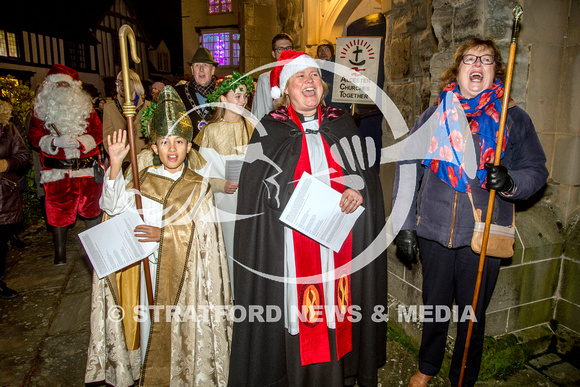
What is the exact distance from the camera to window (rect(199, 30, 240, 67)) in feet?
83.1

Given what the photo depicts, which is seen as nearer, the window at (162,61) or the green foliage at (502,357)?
the green foliage at (502,357)

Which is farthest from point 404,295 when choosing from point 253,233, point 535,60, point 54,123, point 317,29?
point 317,29

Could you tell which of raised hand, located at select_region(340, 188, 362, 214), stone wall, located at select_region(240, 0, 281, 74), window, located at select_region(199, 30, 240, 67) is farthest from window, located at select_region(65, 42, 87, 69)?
raised hand, located at select_region(340, 188, 362, 214)

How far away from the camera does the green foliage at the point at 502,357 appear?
9.95ft

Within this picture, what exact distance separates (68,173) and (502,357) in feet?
16.6

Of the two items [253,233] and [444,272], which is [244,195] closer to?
[253,233]

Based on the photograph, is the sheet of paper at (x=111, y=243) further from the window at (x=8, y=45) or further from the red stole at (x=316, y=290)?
the window at (x=8, y=45)

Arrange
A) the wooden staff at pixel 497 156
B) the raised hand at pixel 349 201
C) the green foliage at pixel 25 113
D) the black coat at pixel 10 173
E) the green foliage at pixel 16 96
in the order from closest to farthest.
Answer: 1. the wooden staff at pixel 497 156
2. the raised hand at pixel 349 201
3. the black coat at pixel 10 173
4. the green foliage at pixel 25 113
5. the green foliage at pixel 16 96

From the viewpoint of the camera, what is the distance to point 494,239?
7.73 ft

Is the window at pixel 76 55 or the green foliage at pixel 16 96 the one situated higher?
the window at pixel 76 55

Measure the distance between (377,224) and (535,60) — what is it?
72.2 inches

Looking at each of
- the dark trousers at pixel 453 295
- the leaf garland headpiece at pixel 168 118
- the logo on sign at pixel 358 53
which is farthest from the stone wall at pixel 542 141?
the logo on sign at pixel 358 53

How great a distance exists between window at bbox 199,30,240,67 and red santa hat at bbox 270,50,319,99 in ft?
79.2

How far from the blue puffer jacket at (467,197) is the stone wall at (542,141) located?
74 cm
